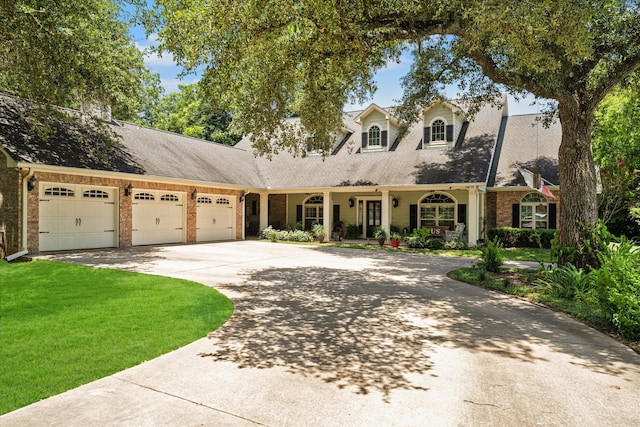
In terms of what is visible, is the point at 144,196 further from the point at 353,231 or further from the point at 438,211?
the point at 438,211

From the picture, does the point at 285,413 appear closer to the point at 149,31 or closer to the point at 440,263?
the point at 149,31

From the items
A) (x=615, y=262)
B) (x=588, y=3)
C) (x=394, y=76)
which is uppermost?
(x=394, y=76)

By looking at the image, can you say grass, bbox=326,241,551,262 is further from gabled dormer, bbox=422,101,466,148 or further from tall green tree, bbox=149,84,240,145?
tall green tree, bbox=149,84,240,145

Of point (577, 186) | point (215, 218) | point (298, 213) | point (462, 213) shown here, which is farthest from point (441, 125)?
point (215, 218)

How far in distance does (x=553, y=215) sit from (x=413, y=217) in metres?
6.20

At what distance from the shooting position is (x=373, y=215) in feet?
74.1

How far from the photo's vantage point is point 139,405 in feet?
11.7

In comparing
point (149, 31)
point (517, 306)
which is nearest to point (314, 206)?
point (149, 31)

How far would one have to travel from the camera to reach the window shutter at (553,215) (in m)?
18.5

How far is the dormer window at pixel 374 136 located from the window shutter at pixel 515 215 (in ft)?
23.7

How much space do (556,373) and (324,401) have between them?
256 cm

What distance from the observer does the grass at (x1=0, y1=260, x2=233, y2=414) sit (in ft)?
13.5

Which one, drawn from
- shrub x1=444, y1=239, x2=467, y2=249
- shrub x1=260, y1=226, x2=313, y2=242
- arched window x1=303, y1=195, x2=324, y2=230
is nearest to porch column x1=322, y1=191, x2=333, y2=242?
shrub x1=260, y1=226, x2=313, y2=242

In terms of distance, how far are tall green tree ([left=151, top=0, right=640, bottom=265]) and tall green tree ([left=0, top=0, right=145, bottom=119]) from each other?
244cm
